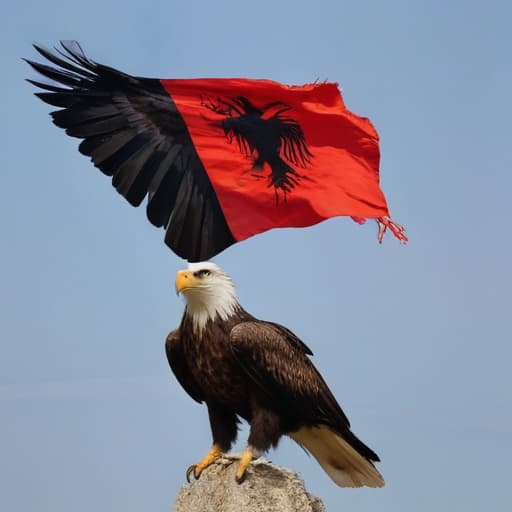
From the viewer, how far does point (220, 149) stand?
38.8 feet

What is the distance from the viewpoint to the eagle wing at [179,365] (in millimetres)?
10320

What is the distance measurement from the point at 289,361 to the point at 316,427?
76cm

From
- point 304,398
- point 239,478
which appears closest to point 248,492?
point 239,478

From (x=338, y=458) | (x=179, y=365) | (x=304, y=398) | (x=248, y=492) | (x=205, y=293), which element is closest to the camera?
(x=248, y=492)

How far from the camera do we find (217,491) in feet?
32.1

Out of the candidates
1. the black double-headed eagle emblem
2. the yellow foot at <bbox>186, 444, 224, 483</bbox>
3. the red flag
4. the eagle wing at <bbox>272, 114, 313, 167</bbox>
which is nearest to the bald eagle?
the yellow foot at <bbox>186, 444, 224, 483</bbox>

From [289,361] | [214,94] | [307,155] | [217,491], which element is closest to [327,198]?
[307,155]

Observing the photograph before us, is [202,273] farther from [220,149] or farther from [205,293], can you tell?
[220,149]

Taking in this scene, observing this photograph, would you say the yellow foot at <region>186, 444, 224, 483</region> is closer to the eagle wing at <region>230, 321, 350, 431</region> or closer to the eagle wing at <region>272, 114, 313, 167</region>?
the eagle wing at <region>230, 321, 350, 431</region>

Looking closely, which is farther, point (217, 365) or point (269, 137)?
point (269, 137)

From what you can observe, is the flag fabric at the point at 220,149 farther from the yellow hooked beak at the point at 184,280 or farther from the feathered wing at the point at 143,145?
the yellow hooked beak at the point at 184,280

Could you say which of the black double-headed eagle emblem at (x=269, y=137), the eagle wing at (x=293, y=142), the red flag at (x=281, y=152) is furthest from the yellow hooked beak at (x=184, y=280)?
the eagle wing at (x=293, y=142)

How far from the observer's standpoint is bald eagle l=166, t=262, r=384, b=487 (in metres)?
9.79

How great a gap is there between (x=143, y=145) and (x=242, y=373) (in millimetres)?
2729
